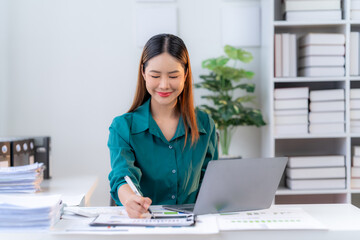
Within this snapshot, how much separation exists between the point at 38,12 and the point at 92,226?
2434 mm

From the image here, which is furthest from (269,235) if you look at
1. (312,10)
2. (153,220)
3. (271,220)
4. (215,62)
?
(312,10)

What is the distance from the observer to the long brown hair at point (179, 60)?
4.88 ft

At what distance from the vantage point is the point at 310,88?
128 inches

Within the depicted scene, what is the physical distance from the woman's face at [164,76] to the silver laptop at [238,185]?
0.38m

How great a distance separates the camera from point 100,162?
10.6 feet

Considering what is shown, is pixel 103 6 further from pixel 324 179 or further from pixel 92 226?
pixel 92 226

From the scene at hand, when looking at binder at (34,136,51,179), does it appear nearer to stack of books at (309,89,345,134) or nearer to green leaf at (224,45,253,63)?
green leaf at (224,45,253,63)

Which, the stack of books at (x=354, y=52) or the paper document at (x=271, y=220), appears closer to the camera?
the paper document at (x=271, y=220)

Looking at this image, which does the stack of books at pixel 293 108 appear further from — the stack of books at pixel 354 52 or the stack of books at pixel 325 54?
the stack of books at pixel 354 52

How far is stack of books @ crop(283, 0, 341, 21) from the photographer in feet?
9.61

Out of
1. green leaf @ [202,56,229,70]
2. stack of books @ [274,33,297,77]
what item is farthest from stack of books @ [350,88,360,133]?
green leaf @ [202,56,229,70]

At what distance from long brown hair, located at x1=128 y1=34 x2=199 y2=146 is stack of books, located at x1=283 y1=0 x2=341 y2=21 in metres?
1.61

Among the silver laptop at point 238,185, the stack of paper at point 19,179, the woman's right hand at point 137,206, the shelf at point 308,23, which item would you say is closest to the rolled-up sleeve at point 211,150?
the silver laptop at point 238,185

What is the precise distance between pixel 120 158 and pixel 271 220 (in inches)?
21.2
